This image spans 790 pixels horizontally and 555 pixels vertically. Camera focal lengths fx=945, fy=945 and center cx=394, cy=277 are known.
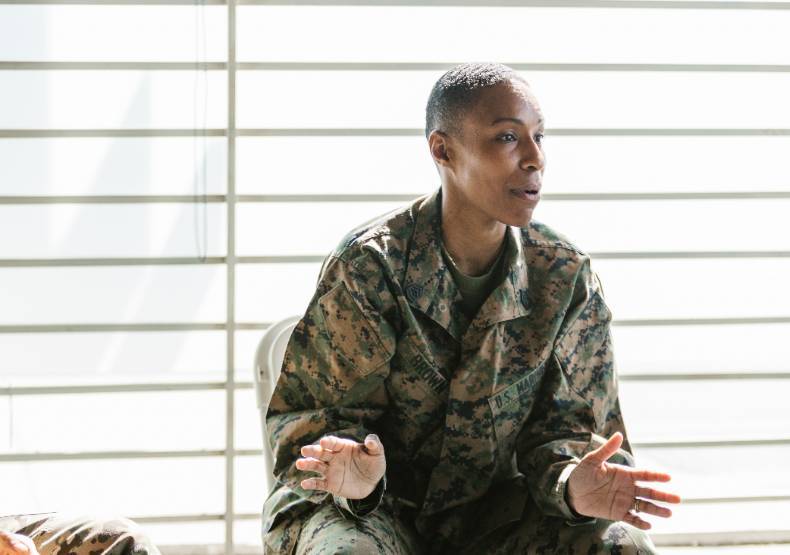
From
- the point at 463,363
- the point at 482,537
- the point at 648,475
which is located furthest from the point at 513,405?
the point at 648,475

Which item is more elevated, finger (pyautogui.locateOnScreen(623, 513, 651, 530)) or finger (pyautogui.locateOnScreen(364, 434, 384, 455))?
finger (pyautogui.locateOnScreen(364, 434, 384, 455))

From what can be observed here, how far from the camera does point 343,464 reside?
7.34ft

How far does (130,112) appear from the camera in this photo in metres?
3.97

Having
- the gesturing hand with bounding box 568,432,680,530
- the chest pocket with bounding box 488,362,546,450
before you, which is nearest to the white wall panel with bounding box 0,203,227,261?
the chest pocket with bounding box 488,362,546,450

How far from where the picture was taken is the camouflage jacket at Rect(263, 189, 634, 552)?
8.46ft

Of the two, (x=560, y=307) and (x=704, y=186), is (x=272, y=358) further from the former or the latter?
(x=704, y=186)

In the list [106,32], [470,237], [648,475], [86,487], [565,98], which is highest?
[106,32]

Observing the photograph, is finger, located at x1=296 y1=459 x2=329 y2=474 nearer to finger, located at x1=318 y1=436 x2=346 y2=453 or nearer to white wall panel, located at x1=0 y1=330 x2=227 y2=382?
finger, located at x1=318 y1=436 x2=346 y2=453

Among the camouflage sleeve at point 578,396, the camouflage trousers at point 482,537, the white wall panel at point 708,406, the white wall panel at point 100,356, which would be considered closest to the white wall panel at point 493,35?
the white wall panel at point 100,356

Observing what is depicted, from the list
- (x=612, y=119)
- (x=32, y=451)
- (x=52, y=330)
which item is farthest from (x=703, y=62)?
(x=32, y=451)

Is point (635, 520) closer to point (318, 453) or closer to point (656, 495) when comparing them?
point (656, 495)

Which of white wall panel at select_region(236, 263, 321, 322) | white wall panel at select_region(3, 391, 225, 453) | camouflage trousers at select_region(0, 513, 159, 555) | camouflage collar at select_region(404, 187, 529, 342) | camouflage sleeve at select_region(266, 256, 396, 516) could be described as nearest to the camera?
camouflage trousers at select_region(0, 513, 159, 555)

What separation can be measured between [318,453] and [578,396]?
0.84 meters

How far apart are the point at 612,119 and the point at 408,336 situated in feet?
7.00
